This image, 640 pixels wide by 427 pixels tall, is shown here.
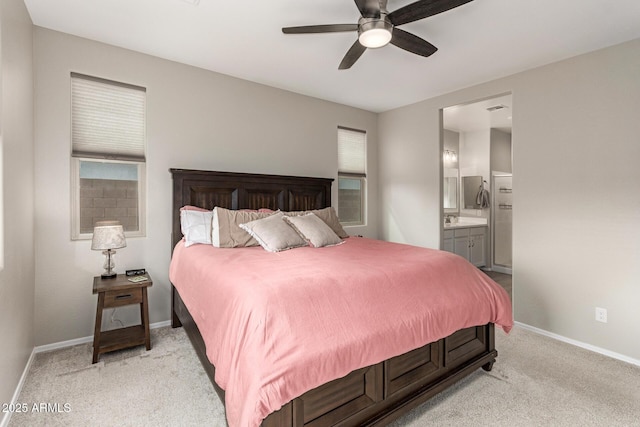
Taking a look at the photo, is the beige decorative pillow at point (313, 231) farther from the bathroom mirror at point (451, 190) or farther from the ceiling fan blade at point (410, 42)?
the bathroom mirror at point (451, 190)

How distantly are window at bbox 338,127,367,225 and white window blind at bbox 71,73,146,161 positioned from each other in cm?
261

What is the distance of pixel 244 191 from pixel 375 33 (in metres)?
2.13

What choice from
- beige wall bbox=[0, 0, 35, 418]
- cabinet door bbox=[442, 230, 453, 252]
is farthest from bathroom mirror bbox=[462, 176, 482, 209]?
beige wall bbox=[0, 0, 35, 418]

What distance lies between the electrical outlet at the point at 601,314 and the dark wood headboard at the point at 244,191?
9.69ft

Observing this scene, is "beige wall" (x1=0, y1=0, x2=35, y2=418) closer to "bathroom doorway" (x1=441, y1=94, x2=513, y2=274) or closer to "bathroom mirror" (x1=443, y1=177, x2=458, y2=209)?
"bathroom doorway" (x1=441, y1=94, x2=513, y2=274)

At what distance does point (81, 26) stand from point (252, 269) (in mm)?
2545

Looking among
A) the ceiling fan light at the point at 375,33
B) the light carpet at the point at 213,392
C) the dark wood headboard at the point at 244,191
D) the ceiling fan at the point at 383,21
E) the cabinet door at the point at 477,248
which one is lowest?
the light carpet at the point at 213,392

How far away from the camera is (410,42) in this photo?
2.20 m

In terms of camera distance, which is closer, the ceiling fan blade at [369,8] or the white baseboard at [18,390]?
the white baseboard at [18,390]

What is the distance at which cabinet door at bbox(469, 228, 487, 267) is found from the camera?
5457 millimetres

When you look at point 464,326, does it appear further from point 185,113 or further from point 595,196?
point 185,113

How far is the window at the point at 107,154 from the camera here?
278 centimetres

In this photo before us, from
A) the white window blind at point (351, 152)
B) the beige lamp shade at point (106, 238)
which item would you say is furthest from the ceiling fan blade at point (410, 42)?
the beige lamp shade at point (106, 238)

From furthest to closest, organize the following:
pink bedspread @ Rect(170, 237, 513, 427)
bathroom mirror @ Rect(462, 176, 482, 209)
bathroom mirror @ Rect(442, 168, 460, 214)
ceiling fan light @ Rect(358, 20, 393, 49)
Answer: bathroom mirror @ Rect(442, 168, 460, 214), bathroom mirror @ Rect(462, 176, 482, 209), ceiling fan light @ Rect(358, 20, 393, 49), pink bedspread @ Rect(170, 237, 513, 427)
